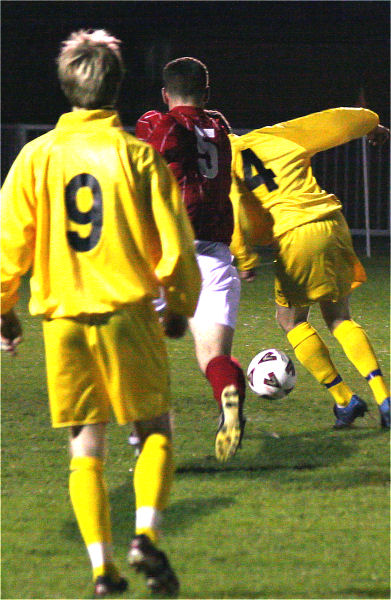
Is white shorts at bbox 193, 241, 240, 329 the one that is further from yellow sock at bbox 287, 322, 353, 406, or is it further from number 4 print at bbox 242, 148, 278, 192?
yellow sock at bbox 287, 322, 353, 406

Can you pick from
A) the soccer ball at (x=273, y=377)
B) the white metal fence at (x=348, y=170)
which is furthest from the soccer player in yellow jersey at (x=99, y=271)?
the white metal fence at (x=348, y=170)

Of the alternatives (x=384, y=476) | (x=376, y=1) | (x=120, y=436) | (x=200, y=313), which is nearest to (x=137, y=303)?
(x=200, y=313)

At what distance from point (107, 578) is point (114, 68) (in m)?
1.63

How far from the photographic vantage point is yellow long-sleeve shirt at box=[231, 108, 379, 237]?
6.21m

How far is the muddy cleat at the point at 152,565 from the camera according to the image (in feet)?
12.1

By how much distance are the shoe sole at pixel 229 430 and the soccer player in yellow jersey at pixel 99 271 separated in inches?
39.5

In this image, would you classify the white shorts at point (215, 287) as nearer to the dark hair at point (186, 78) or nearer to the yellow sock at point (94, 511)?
the dark hair at point (186, 78)

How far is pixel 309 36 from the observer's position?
22.5 m

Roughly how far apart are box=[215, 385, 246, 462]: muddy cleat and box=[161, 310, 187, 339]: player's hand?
1086 mm

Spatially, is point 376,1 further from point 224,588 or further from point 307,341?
point 224,588

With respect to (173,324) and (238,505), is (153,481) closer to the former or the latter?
(173,324)

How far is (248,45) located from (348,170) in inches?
212

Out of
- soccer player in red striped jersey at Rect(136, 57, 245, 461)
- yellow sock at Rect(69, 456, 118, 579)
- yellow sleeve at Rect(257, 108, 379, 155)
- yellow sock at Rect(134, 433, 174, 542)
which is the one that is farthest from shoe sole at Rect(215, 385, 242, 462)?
yellow sleeve at Rect(257, 108, 379, 155)

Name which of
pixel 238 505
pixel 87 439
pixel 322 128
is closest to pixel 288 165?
pixel 322 128
